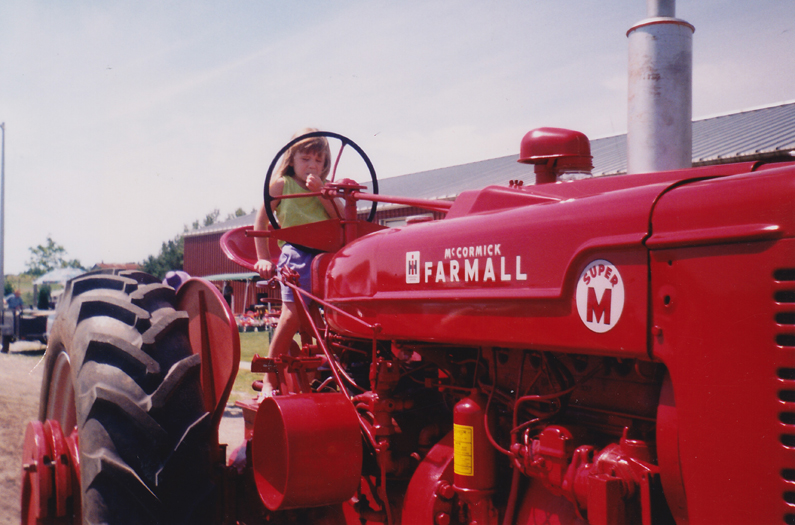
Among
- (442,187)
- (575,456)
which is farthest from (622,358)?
(442,187)

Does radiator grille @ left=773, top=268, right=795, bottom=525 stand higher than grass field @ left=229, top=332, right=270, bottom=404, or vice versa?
radiator grille @ left=773, top=268, right=795, bottom=525

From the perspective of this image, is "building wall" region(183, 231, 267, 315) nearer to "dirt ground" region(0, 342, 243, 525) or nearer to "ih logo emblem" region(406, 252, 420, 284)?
"dirt ground" region(0, 342, 243, 525)

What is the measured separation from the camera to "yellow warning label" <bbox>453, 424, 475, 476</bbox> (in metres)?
1.87

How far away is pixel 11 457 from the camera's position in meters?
4.48

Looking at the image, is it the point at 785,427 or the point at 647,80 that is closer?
the point at 785,427

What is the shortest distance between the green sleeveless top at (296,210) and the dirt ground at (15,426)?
6.82 ft

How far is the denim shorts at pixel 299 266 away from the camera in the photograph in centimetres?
294

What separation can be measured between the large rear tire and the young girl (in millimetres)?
535

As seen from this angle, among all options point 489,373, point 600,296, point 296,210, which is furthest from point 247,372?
point 600,296

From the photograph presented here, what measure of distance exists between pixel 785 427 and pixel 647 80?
7.73 ft

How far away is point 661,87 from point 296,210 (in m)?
1.85

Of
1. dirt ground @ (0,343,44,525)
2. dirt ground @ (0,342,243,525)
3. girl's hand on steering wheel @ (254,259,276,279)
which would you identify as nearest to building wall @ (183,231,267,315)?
dirt ground @ (0,342,243,525)

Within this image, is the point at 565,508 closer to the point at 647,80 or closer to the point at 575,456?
the point at 575,456

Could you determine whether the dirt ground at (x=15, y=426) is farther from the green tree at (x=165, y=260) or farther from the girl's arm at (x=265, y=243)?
the green tree at (x=165, y=260)
